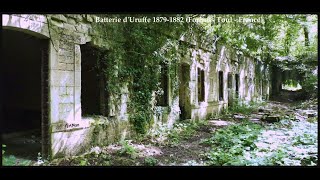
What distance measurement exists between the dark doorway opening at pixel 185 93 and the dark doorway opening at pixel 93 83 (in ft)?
10.4

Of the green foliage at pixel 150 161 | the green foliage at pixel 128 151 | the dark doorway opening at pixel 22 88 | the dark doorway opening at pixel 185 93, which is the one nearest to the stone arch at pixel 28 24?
the dark doorway opening at pixel 22 88

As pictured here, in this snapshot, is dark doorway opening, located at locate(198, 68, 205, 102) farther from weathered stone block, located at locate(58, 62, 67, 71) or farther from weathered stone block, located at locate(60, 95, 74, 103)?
weathered stone block, located at locate(58, 62, 67, 71)

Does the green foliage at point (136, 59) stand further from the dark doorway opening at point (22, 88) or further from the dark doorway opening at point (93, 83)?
the dark doorway opening at point (22, 88)

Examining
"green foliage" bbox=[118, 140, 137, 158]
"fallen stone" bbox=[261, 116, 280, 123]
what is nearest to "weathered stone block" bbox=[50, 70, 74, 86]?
"green foliage" bbox=[118, 140, 137, 158]

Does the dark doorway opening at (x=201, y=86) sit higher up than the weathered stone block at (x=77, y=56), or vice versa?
the weathered stone block at (x=77, y=56)

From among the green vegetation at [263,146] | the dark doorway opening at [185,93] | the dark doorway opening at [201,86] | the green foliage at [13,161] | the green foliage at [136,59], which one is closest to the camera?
the green foliage at [13,161]

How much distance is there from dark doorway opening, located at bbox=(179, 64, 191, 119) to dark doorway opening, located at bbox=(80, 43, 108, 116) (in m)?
3.17

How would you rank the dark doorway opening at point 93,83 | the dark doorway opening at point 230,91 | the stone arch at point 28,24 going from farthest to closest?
the dark doorway opening at point 230,91
the dark doorway opening at point 93,83
the stone arch at point 28,24

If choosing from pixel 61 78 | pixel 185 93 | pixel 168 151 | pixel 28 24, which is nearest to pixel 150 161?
pixel 168 151

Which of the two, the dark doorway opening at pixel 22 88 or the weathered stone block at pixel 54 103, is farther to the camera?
the dark doorway opening at pixel 22 88

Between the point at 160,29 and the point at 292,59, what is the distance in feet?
19.7

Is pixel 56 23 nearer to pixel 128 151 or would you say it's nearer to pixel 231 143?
pixel 128 151

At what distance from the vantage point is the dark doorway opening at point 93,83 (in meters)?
5.96
